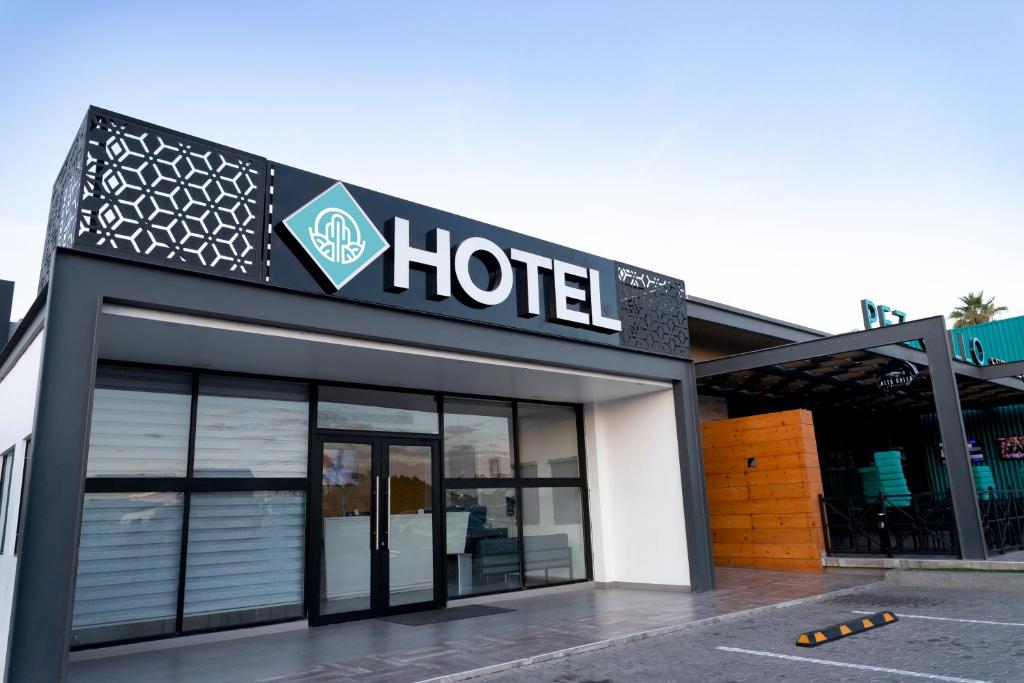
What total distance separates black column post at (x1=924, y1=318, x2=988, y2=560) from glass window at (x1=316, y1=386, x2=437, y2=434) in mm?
6542

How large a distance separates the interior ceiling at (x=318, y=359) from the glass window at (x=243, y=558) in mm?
1445

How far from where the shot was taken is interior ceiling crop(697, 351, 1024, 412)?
11.8 meters

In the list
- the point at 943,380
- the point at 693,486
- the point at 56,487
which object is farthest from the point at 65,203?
the point at 943,380

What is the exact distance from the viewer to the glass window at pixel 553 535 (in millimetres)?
9500

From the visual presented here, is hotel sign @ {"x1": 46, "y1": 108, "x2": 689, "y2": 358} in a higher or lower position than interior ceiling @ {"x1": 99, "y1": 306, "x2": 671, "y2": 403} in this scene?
higher

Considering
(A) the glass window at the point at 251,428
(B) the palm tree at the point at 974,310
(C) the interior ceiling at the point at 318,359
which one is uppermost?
(B) the palm tree at the point at 974,310

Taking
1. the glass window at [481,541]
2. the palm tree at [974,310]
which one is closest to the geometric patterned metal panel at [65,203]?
the glass window at [481,541]

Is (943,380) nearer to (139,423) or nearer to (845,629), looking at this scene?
(845,629)

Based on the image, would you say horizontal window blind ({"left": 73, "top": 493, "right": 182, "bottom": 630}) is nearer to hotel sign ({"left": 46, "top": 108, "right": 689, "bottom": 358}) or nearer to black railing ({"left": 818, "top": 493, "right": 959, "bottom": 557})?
hotel sign ({"left": 46, "top": 108, "right": 689, "bottom": 358})

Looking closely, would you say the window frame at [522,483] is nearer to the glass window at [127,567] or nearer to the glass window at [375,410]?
the glass window at [375,410]

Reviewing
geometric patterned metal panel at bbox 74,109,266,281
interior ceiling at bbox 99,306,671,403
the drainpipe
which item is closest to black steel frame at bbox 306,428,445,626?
interior ceiling at bbox 99,306,671,403

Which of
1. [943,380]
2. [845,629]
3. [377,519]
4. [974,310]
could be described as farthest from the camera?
[974,310]

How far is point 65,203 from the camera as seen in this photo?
17.2 feet

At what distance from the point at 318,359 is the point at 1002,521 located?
9890 mm
